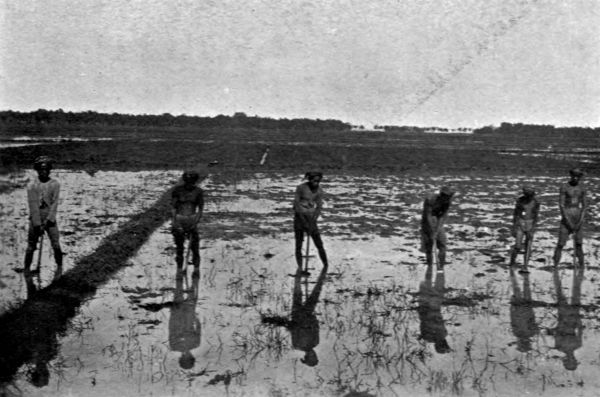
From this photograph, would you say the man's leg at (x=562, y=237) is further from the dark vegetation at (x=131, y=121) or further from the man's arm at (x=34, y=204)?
the dark vegetation at (x=131, y=121)

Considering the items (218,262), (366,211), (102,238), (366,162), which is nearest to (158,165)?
(366,162)

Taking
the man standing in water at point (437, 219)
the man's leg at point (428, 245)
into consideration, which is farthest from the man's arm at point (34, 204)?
the man's leg at point (428, 245)

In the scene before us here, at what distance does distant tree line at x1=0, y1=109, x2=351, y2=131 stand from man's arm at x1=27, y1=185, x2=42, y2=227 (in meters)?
80.9

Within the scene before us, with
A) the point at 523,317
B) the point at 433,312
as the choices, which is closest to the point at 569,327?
the point at 523,317

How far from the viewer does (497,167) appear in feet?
108

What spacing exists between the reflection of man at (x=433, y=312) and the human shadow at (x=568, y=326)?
1257 millimetres

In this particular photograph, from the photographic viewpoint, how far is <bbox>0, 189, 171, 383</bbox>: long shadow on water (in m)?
5.52

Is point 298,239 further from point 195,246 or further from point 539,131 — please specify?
point 539,131

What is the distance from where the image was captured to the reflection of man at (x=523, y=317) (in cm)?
617

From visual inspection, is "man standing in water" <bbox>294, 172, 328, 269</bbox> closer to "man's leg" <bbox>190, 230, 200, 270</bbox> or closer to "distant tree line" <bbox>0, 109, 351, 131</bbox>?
"man's leg" <bbox>190, 230, 200, 270</bbox>

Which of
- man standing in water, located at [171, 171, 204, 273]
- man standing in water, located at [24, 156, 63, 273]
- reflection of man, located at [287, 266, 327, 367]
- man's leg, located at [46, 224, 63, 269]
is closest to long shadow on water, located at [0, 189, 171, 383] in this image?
man's leg, located at [46, 224, 63, 269]

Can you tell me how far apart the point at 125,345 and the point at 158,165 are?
25768mm

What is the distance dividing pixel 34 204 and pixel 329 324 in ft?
16.0

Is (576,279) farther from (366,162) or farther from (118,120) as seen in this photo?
(118,120)
